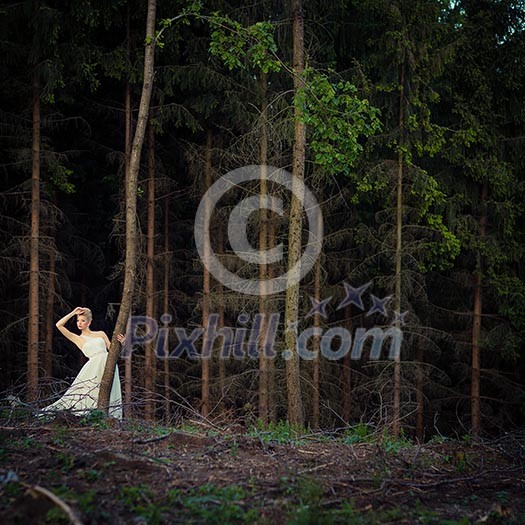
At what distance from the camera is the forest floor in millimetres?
5191

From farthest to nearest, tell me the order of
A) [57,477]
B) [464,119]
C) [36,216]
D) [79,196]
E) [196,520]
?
[79,196] → [464,119] → [36,216] → [57,477] → [196,520]

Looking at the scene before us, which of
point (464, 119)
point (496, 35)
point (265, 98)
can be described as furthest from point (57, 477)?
point (496, 35)

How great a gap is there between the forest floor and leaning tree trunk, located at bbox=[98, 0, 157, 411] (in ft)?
8.26

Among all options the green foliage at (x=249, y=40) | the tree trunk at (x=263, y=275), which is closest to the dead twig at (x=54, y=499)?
the green foliage at (x=249, y=40)

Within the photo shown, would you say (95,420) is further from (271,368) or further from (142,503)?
(271,368)

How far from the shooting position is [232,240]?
19.0 m

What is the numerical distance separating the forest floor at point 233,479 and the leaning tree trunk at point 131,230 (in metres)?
2.52

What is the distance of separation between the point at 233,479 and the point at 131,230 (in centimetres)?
628

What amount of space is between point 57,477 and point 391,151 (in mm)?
14359

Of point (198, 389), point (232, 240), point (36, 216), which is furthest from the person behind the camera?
point (198, 389)

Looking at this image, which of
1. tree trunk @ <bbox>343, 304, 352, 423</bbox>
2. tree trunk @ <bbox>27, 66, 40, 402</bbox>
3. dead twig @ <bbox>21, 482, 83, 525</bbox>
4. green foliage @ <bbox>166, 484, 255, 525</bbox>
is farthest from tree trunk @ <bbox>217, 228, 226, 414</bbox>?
dead twig @ <bbox>21, 482, 83, 525</bbox>

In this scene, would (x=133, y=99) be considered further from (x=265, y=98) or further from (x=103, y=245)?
(x=103, y=245)

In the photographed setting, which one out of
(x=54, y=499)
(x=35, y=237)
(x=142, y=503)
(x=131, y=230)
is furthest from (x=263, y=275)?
(x=54, y=499)

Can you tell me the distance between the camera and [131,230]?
38.0 feet
